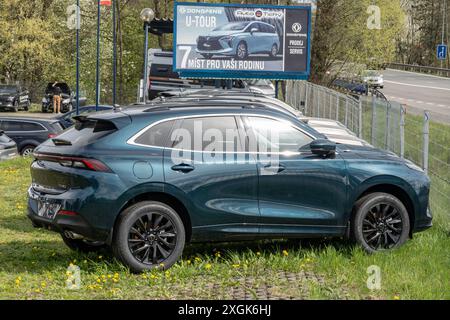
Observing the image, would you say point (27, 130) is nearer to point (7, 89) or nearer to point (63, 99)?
point (7, 89)

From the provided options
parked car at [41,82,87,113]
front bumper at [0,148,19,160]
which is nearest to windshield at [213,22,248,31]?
front bumper at [0,148,19,160]

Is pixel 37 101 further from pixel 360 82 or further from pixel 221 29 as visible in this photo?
pixel 221 29

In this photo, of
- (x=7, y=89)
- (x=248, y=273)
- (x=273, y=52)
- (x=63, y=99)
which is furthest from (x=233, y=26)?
(x=63, y=99)

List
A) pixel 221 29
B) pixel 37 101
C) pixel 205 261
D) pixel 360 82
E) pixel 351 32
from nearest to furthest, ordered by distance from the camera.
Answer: pixel 205 261 < pixel 221 29 < pixel 351 32 < pixel 360 82 < pixel 37 101

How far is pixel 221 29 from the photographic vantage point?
75.6 feet

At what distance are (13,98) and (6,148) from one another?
88.7 feet

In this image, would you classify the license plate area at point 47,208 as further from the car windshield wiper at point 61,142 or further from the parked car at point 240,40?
the parked car at point 240,40

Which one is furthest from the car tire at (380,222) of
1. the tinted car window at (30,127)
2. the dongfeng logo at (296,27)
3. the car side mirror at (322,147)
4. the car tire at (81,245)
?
the tinted car window at (30,127)

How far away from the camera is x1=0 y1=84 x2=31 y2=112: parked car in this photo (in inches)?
1988

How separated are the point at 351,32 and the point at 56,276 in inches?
1310

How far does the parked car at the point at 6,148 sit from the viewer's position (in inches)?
968

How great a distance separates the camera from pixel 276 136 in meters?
8.50

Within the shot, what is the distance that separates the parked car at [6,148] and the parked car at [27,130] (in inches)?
83.7
